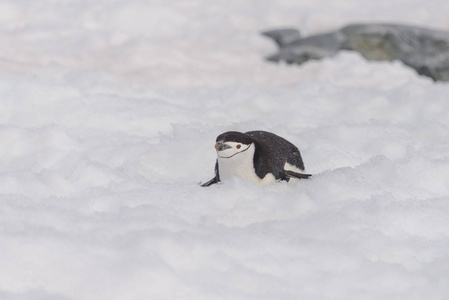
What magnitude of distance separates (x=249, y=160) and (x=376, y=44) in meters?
5.28

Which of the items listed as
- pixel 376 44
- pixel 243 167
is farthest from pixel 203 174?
pixel 376 44

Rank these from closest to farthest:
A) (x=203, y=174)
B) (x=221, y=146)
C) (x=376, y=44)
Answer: (x=221, y=146) < (x=203, y=174) < (x=376, y=44)

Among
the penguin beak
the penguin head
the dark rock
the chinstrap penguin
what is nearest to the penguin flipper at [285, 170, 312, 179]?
the chinstrap penguin

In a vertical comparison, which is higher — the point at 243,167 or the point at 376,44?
the point at 243,167

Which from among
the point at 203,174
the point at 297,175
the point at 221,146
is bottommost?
the point at 203,174

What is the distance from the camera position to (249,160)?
351cm

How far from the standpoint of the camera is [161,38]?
9133 millimetres

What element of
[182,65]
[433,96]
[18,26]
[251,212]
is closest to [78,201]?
[251,212]

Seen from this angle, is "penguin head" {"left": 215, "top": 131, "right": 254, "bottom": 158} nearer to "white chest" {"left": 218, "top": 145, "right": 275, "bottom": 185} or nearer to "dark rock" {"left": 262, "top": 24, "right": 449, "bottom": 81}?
"white chest" {"left": 218, "top": 145, "right": 275, "bottom": 185}

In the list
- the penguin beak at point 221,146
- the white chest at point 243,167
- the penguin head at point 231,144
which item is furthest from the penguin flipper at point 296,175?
the penguin beak at point 221,146

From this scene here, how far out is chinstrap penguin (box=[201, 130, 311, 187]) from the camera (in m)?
3.44

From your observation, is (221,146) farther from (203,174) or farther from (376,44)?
(376,44)

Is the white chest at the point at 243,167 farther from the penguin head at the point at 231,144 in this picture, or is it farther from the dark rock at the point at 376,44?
the dark rock at the point at 376,44

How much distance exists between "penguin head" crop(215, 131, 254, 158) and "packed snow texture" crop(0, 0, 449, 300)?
218 mm
